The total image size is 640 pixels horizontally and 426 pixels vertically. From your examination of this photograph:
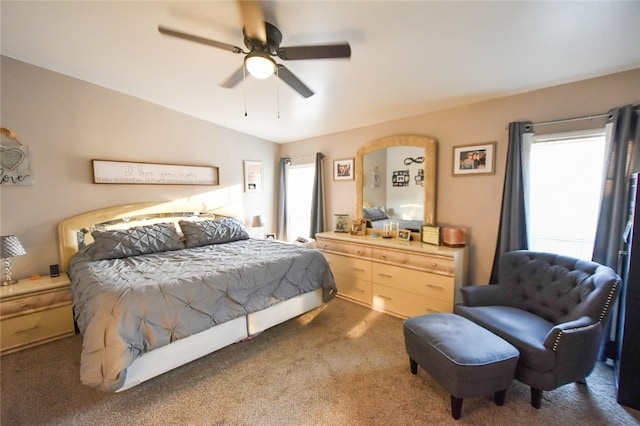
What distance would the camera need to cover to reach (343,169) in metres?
4.12

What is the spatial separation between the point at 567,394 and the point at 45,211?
4834 mm

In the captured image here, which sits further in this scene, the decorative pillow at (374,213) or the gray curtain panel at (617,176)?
the decorative pillow at (374,213)

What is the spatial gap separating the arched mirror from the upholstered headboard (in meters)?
2.22

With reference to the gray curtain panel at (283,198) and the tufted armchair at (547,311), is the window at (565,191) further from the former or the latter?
the gray curtain panel at (283,198)

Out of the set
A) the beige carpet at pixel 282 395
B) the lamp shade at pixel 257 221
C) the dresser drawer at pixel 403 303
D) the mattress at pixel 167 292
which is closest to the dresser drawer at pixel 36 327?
the beige carpet at pixel 282 395

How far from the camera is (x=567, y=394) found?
6.18 ft

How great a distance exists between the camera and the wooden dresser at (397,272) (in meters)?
2.72

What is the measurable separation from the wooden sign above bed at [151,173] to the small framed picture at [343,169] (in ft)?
5.93

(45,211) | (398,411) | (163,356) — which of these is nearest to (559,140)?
(398,411)

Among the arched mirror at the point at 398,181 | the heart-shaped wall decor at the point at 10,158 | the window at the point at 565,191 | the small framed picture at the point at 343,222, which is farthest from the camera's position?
the small framed picture at the point at 343,222

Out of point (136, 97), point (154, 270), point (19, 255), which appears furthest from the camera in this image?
point (136, 97)

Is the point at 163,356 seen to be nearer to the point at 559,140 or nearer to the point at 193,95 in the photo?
the point at 193,95

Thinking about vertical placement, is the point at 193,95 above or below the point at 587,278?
above

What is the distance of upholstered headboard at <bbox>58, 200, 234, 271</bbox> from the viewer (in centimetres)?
293
